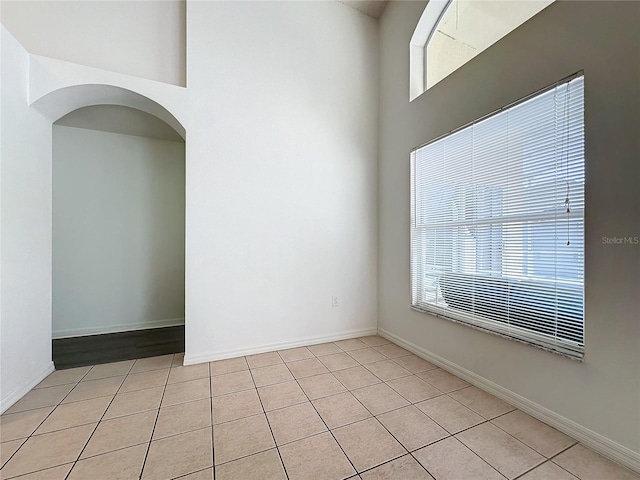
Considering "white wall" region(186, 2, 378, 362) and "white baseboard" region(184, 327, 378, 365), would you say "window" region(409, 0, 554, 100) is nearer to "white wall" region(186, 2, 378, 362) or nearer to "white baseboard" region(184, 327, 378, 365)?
"white wall" region(186, 2, 378, 362)

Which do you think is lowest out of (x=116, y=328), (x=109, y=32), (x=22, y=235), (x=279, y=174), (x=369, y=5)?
(x=116, y=328)

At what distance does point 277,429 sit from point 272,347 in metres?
1.29

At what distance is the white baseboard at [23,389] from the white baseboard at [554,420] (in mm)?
3366

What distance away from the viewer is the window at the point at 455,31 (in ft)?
7.19

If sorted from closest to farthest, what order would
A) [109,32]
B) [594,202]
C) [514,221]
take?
[594,202] → [514,221] → [109,32]

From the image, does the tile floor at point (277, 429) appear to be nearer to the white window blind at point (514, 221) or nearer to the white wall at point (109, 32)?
the white window blind at point (514, 221)

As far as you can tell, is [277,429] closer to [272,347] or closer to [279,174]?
[272,347]

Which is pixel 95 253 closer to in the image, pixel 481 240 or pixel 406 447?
pixel 406 447

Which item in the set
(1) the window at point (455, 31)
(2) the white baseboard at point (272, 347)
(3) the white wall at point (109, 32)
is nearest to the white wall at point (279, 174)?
(2) the white baseboard at point (272, 347)

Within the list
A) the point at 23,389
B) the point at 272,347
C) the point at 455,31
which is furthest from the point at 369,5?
the point at 23,389

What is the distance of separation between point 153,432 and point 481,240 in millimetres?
2703

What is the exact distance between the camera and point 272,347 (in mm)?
3000

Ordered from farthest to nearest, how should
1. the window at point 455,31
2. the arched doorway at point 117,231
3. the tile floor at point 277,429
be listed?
the arched doorway at point 117,231
the window at point 455,31
the tile floor at point 277,429

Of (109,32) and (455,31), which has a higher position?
(455,31)
